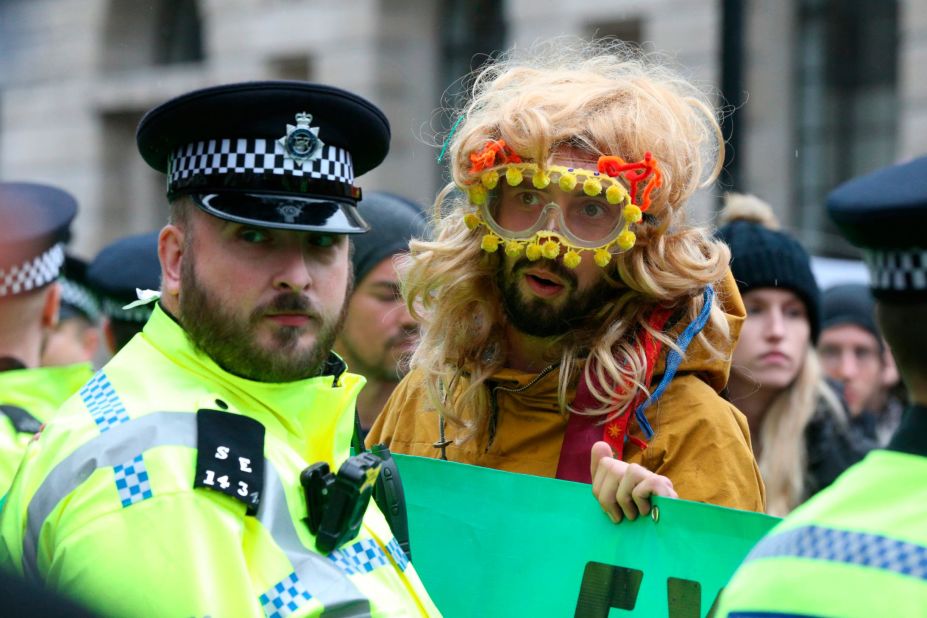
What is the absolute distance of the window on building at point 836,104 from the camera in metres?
11.8

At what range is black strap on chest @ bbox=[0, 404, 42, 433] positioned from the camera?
3.46 metres

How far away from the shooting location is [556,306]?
3.31 m

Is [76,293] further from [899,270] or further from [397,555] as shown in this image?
[899,270]

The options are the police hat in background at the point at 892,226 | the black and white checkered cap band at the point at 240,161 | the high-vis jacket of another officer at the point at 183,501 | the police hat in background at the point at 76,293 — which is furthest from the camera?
the police hat in background at the point at 76,293

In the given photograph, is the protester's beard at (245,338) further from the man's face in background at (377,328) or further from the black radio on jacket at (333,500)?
the man's face in background at (377,328)

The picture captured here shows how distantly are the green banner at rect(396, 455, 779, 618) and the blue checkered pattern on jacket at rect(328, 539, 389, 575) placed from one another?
695mm

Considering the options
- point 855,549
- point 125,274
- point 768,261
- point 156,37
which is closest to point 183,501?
point 855,549

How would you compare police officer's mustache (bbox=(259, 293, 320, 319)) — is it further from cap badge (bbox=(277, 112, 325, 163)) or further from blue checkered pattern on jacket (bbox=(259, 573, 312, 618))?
blue checkered pattern on jacket (bbox=(259, 573, 312, 618))

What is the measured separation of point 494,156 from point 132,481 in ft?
5.12

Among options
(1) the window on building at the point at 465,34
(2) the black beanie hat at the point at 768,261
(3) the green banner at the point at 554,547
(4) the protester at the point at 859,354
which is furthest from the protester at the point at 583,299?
(1) the window on building at the point at 465,34

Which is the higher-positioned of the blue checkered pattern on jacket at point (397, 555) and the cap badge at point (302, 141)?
the cap badge at point (302, 141)

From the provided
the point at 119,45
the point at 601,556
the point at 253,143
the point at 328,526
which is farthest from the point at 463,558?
the point at 119,45

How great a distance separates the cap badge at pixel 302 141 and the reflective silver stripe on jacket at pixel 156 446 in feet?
2.09

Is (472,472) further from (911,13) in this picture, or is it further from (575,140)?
(911,13)
